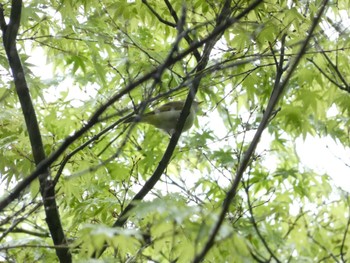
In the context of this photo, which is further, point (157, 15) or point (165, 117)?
point (165, 117)

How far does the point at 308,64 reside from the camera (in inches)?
145

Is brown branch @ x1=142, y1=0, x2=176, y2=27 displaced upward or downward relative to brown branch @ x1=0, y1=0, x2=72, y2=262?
upward

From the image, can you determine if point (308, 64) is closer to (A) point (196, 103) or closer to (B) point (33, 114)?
(A) point (196, 103)

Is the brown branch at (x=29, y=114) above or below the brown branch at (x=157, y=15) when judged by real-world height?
below

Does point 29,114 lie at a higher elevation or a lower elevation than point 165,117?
lower

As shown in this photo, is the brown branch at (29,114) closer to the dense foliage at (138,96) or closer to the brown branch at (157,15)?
the dense foliage at (138,96)

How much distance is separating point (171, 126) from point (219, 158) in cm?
48

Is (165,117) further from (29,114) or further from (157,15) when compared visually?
(29,114)

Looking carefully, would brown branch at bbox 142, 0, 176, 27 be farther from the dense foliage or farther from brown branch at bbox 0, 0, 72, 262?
brown branch at bbox 0, 0, 72, 262

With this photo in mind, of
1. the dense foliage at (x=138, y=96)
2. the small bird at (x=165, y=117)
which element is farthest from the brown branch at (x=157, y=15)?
the small bird at (x=165, y=117)

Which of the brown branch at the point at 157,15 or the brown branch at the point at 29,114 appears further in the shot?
the brown branch at the point at 157,15

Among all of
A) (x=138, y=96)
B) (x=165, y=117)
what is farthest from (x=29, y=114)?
(x=165, y=117)

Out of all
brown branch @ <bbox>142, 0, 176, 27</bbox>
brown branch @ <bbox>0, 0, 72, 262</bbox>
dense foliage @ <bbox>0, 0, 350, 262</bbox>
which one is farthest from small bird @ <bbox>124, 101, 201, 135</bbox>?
brown branch @ <bbox>0, 0, 72, 262</bbox>

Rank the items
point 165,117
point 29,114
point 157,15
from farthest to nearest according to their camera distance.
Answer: point 165,117 → point 157,15 → point 29,114
